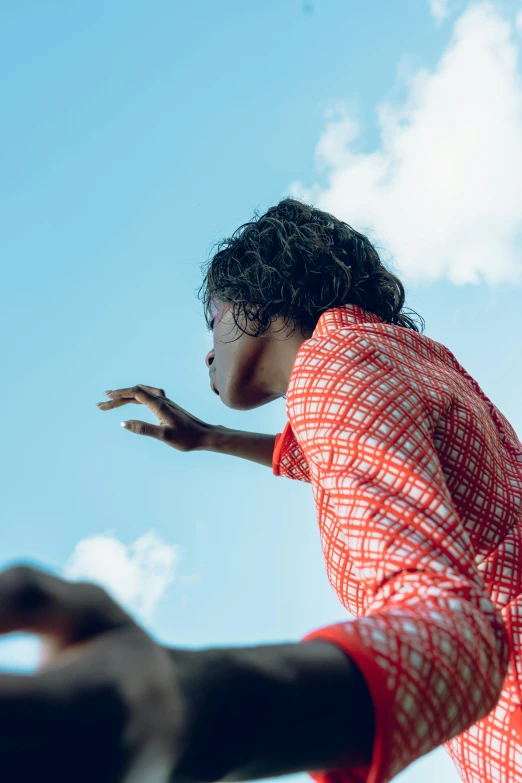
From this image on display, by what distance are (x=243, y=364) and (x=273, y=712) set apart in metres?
1.28

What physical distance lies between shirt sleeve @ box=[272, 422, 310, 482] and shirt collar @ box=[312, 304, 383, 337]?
310 millimetres

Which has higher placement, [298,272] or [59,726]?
[298,272]

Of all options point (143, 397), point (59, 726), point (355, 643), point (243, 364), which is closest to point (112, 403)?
point (143, 397)

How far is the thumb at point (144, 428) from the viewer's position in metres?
2.06

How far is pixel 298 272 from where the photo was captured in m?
1.66

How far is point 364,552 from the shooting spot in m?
0.77

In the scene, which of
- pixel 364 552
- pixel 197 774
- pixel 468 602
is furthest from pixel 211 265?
pixel 197 774

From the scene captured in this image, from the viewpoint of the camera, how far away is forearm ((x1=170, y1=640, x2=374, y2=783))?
0.49m

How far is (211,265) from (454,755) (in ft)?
4.23

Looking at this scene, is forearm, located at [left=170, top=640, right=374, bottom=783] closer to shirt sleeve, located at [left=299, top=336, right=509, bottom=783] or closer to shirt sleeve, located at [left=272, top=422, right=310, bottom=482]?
shirt sleeve, located at [left=299, top=336, right=509, bottom=783]

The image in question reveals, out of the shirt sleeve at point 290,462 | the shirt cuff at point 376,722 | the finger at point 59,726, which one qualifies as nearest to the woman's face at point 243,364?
the shirt sleeve at point 290,462

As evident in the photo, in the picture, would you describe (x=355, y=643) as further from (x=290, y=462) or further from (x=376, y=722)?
(x=290, y=462)

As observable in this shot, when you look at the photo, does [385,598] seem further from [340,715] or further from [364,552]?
[340,715]

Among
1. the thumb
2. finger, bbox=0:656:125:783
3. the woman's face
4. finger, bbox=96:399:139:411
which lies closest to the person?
finger, bbox=0:656:125:783
